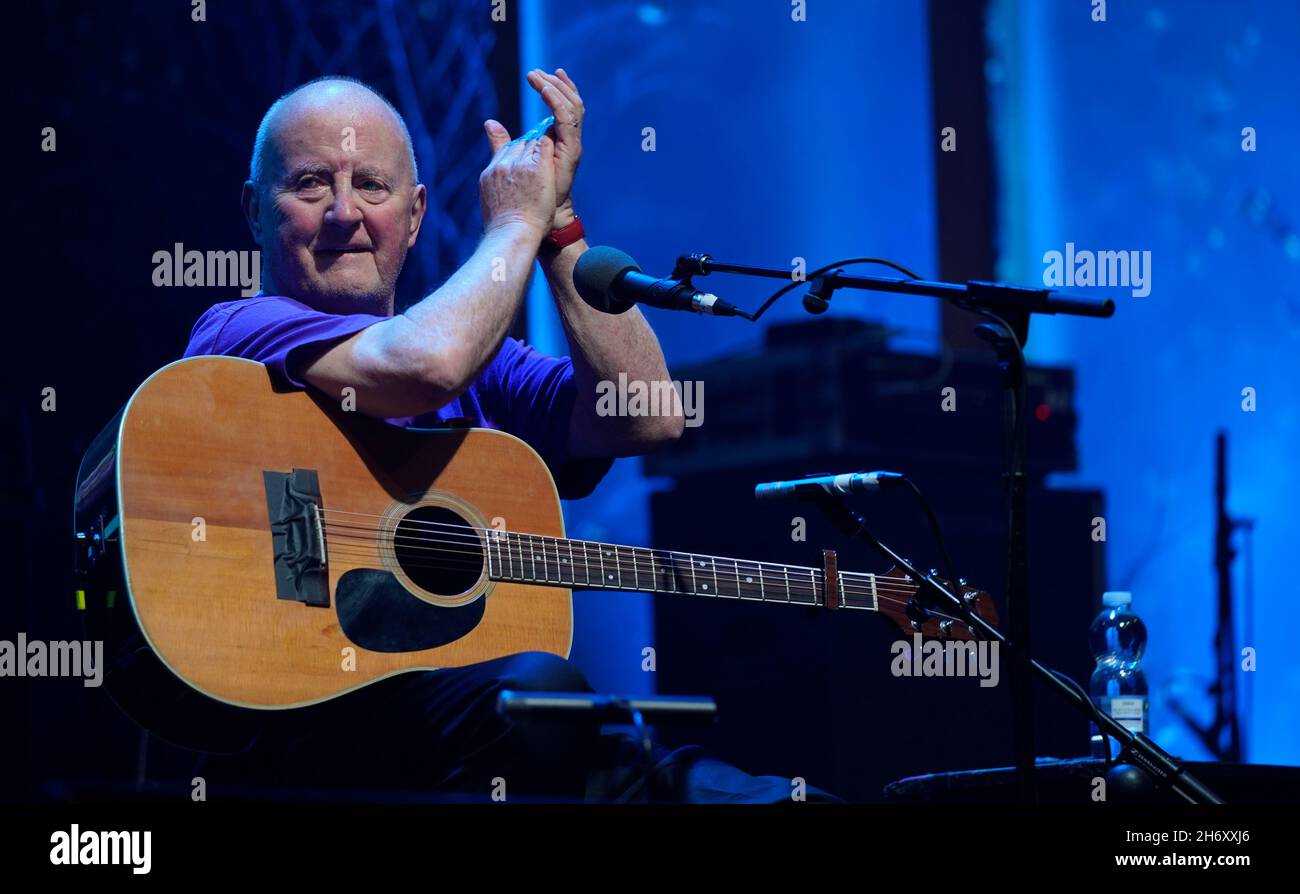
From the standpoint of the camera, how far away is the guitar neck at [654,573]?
9.27 feet

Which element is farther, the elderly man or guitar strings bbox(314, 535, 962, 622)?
guitar strings bbox(314, 535, 962, 622)

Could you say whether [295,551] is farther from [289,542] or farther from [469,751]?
[469,751]

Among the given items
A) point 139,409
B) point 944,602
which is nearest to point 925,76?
point 944,602

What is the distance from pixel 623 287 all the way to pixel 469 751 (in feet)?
2.57

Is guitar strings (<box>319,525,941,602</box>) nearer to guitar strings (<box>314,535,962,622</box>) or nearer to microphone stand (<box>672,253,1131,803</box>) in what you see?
guitar strings (<box>314,535,962,622</box>)

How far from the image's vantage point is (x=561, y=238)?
3100 mm

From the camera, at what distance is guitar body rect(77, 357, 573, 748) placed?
2455 mm

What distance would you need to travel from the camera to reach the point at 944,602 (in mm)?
2883

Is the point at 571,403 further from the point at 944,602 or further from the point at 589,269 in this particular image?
the point at 944,602

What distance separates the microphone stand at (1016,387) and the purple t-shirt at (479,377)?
655mm

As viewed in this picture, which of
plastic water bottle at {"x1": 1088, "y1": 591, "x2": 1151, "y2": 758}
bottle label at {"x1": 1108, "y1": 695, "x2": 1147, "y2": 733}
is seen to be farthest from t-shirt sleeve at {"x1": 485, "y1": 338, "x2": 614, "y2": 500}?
plastic water bottle at {"x1": 1088, "y1": 591, "x2": 1151, "y2": 758}

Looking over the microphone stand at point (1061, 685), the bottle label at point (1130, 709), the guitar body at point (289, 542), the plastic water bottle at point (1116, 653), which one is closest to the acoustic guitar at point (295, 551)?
the guitar body at point (289, 542)

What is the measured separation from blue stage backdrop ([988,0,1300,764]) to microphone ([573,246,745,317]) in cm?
386

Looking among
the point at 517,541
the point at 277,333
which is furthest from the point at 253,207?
the point at 517,541
